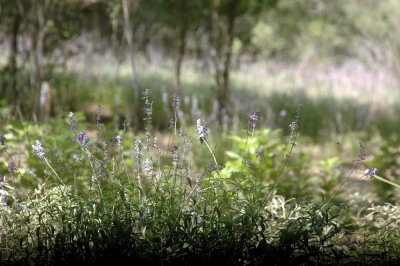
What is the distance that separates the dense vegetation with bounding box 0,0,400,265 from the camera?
7.11 feet

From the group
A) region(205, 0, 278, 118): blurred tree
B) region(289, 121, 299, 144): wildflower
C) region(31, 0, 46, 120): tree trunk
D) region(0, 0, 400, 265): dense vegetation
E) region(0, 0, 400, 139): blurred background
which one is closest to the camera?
region(0, 0, 400, 265): dense vegetation

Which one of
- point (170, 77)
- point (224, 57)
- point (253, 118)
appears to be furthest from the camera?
point (170, 77)

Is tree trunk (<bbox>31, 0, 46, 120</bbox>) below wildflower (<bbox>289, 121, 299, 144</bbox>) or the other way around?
below

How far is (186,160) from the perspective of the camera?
4801 mm

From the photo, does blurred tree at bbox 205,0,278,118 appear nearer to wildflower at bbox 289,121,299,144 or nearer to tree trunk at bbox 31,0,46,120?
tree trunk at bbox 31,0,46,120

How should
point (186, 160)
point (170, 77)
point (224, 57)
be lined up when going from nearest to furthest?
point (186, 160), point (224, 57), point (170, 77)

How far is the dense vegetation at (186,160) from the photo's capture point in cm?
217

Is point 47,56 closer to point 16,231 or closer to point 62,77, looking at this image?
point 62,77

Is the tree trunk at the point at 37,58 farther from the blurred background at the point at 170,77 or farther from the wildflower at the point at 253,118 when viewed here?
the wildflower at the point at 253,118

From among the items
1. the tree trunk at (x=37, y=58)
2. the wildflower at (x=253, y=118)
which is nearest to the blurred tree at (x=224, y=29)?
the tree trunk at (x=37, y=58)

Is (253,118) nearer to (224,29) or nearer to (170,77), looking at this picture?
(224,29)

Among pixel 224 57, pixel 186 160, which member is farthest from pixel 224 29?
pixel 186 160

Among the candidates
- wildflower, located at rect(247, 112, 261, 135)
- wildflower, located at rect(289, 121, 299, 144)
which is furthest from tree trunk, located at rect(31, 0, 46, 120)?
wildflower, located at rect(289, 121, 299, 144)

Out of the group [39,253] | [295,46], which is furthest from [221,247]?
[295,46]
